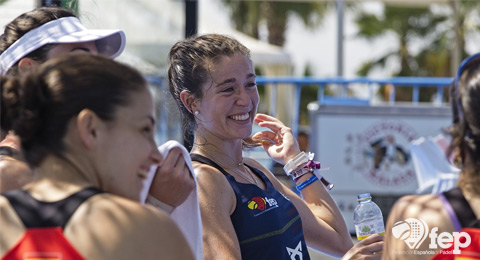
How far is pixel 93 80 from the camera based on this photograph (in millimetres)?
1739

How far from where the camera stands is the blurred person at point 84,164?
64.2 inches

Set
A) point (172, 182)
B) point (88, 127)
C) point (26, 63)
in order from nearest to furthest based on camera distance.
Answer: point (88, 127)
point (172, 182)
point (26, 63)

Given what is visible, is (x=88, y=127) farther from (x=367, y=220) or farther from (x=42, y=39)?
(x=367, y=220)

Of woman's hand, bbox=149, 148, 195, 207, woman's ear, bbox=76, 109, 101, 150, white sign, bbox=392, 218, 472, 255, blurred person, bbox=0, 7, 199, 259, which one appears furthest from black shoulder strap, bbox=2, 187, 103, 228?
white sign, bbox=392, 218, 472, 255

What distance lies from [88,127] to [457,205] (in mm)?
878

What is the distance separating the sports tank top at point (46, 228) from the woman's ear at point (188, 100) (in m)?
1.36

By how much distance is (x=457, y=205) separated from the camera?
6.26 feet

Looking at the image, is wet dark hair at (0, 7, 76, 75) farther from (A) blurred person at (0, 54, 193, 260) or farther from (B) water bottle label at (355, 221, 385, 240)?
(B) water bottle label at (355, 221, 385, 240)

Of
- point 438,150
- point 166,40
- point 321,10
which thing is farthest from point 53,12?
point 321,10

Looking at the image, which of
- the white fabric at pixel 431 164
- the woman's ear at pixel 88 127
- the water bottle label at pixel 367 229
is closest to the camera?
the woman's ear at pixel 88 127

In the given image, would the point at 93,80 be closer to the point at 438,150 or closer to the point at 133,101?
the point at 133,101

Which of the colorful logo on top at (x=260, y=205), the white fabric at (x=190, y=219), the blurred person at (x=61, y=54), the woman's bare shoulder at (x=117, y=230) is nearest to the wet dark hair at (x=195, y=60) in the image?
the blurred person at (x=61, y=54)

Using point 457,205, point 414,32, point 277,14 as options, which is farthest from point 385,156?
point 414,32

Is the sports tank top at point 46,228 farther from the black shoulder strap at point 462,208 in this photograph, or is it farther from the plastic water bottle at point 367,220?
the plastic water bottle at point 367,220
